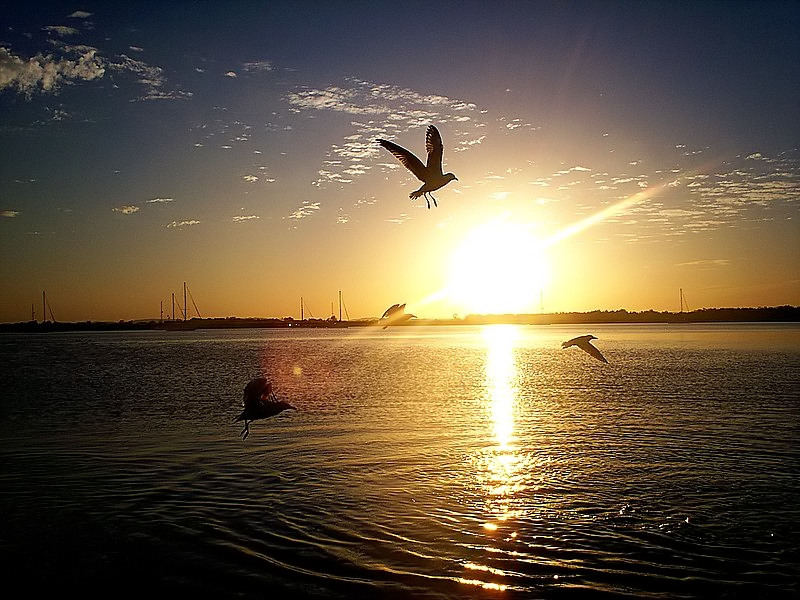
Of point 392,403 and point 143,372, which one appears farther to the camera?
point 143,372

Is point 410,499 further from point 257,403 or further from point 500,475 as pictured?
point 257,403

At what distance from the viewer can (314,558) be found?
11516 millimetres

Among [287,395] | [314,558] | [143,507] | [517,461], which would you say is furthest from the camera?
[287,395]

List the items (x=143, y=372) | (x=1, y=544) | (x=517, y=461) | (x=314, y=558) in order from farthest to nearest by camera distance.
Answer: (x=143, y=372)
(x=517, y=461)
(x=1, y=544)
(x=314, y=558)

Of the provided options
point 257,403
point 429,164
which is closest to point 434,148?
point 429,164

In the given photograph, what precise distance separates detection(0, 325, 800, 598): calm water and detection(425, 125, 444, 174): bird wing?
21.3 ft

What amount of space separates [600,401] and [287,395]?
15.7m

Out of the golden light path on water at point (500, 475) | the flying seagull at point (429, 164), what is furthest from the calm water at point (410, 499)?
the flying seagull at point (429, 164)

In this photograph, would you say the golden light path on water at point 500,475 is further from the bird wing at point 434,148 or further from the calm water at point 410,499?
the bird wing at point 434,148

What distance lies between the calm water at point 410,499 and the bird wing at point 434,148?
21.3 ft

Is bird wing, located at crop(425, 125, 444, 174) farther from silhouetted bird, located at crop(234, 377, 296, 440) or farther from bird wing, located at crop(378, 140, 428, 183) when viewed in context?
silhouetted bird, located at crop(234, 377, 296, 440)

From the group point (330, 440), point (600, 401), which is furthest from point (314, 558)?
point (600, 401)

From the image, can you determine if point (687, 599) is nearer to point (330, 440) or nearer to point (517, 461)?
point (517, 461)

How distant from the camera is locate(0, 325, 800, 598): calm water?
35.5ft
